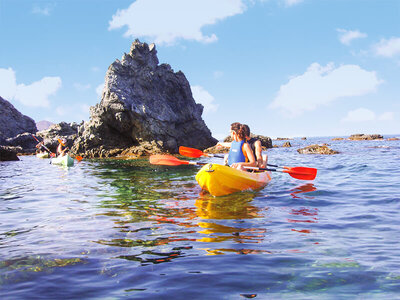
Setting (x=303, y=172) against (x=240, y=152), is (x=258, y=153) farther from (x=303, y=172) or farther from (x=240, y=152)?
(x=303, y=172)

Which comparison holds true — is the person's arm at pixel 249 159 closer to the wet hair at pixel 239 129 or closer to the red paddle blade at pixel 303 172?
the wet hair at pixel 239 129

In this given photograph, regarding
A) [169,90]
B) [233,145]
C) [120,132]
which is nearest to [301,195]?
[233,145]

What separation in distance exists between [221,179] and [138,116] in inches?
1104

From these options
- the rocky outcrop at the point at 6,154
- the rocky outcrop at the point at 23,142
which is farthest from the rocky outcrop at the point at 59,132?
the rocky outcrop at the point at 6,154

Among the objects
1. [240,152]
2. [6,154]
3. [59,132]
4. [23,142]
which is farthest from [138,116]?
[23,142]

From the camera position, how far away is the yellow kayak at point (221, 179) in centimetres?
838

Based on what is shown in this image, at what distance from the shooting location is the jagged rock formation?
34969 mm

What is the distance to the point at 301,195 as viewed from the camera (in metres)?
8.80

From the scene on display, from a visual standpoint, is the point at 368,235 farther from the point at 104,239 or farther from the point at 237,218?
the point at 104,239

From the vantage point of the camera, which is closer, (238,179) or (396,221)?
(396,221)

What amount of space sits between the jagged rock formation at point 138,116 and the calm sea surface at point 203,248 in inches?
1042

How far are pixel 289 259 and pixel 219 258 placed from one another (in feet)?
2.95

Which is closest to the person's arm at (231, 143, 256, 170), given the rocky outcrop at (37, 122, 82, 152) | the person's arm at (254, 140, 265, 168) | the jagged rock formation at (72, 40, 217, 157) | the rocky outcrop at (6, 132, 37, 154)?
the person's arm at (254, 140, 265, 168)

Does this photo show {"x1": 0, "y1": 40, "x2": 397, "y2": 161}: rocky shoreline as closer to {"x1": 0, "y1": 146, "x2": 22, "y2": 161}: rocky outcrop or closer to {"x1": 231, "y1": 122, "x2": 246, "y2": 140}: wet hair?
{"x1": 0, "y1": 146, "x2": 22, "y2": 161}: rocky outcrop
